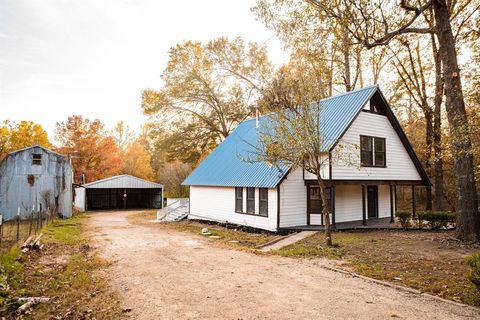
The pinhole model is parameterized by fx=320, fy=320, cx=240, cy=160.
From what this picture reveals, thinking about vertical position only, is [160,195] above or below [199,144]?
below

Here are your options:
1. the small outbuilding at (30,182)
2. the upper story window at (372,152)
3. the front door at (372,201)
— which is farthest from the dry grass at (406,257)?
the small outbuilding at (30,182)

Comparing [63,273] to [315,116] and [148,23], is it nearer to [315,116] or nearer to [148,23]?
[315,116]

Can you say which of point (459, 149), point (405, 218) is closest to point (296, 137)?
point (459, 149)

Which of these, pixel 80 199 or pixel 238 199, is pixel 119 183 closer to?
pixel 80 199

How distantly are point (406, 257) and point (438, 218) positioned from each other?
7047 mm

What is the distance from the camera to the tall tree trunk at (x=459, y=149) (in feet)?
40.2

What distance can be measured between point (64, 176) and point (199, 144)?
12.8m

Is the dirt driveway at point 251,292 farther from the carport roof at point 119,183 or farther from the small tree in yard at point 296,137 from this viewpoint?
the carport roof at point 119,183

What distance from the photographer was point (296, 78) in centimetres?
1293

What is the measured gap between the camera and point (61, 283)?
8438mm

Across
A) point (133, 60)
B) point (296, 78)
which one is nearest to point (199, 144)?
point (133, 60)

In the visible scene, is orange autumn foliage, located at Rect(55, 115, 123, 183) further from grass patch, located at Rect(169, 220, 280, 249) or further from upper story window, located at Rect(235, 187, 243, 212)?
upper story window, located at Rect(235, 187, 243, 212)

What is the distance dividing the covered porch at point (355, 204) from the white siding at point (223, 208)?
4.92 ft

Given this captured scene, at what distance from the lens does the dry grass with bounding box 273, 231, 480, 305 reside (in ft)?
25.1
